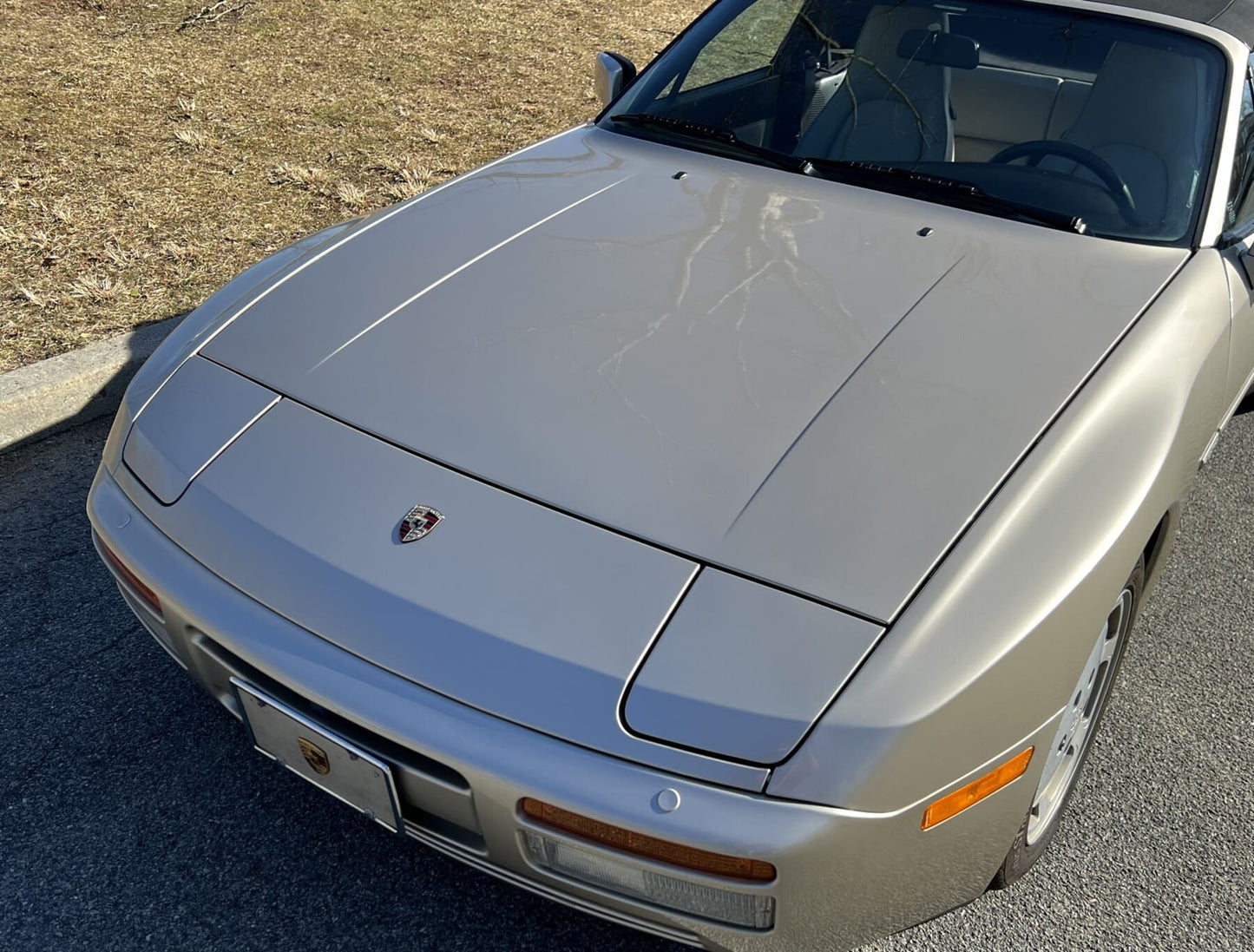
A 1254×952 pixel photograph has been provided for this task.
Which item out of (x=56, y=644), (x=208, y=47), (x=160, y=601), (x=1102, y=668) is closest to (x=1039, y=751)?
(x=1102, y=668)

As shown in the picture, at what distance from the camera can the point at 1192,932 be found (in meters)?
1.92

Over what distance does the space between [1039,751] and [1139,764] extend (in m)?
0.84

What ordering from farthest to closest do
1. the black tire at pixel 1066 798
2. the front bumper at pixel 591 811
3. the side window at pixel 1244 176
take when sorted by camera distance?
the side window at pixel 1244 176, the black tire at pixel 1066 798, the front bumper at pixel 591 811

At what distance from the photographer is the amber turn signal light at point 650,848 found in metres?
1.41

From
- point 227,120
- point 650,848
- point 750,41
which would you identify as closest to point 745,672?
point 650,848

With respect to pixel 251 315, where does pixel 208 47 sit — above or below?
below

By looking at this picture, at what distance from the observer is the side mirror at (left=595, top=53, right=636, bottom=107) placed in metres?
3.24

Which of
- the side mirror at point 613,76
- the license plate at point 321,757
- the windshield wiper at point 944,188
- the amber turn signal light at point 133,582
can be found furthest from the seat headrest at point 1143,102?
the amber turn signal light at point 133,582

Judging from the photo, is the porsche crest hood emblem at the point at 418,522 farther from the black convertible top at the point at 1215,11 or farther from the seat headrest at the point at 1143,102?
the black convertible top at the point at 1215,11

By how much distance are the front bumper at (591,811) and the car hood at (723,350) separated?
1.03 feet

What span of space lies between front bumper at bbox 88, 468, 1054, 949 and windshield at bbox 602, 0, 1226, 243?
1380mm

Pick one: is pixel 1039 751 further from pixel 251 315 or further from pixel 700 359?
pixel 251 315

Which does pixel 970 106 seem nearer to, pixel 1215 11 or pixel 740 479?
pixel 1215 11

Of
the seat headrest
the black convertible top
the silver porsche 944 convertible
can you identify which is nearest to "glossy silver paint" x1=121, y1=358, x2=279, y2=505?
the silver porsche 944 convertible
